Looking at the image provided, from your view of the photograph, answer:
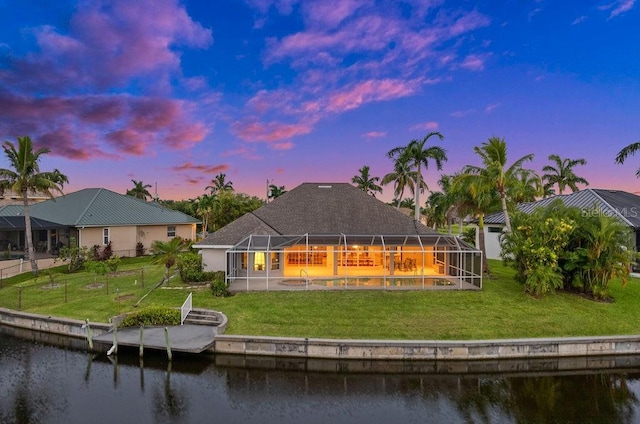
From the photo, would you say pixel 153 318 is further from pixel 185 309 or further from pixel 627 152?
pixel 627 152

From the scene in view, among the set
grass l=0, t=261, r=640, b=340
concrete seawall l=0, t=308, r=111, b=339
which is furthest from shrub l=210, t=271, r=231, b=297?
concrete seawall l=0, t=308, r=111, b=339

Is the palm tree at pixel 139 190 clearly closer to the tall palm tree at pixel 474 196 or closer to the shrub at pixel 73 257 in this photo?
the shrub at pixel 73 257

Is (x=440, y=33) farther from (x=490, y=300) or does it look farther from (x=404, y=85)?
(x=490, y=300)

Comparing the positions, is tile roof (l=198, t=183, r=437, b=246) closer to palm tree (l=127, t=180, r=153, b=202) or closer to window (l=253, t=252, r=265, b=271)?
window (l=253, t=252, r=265, b=271)

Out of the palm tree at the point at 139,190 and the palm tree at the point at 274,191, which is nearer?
the palm tree at the point at 274,191

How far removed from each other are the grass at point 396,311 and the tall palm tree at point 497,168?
6.14 metres

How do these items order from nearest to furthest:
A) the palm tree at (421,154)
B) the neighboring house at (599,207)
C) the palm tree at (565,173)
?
the neighboring house at (599,207), the palm tree at (421,154), the palm tree at (565,173)

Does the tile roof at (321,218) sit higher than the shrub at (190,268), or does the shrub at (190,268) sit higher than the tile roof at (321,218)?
the tile roof at (321,218)

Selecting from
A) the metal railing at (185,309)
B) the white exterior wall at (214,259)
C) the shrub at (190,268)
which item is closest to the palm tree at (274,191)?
the white exterior wall at (214,259)

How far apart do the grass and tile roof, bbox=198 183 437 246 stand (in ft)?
20.9

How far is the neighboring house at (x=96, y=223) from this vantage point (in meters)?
32.5

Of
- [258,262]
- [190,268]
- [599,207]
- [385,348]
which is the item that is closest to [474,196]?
[385,348]

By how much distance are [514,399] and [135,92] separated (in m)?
31.7

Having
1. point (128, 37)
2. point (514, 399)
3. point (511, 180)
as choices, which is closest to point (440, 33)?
point (511, 180)
